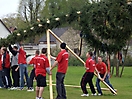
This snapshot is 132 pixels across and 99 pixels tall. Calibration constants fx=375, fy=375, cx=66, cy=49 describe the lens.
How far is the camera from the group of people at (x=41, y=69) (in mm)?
12930

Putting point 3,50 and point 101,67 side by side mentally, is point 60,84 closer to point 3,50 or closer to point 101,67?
point 101,67

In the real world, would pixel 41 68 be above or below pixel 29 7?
below

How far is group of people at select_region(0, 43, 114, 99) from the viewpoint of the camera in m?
12.9

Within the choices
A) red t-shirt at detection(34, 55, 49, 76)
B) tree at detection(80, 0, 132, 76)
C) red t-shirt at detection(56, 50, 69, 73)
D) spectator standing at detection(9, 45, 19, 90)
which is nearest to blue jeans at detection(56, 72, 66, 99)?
red t-shirt at detection(56, 50, 69, 73)

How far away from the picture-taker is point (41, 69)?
13.0m

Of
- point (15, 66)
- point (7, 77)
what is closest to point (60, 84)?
point (15, 66)

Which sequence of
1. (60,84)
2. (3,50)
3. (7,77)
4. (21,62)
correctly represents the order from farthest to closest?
(7,77)
(3,50)
(21,62)
(60,84)

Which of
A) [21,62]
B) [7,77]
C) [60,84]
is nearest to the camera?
[60,84]

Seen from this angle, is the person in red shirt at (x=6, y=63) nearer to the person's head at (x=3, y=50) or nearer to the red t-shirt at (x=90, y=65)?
the person's head at (x=3, y=50)

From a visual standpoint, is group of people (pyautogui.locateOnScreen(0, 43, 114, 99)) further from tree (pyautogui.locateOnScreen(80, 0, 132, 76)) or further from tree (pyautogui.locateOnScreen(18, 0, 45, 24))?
tree (pyautogui.locateOnScreen(18, 0, 45, 24))

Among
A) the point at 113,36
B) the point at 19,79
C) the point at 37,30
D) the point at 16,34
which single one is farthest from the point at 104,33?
the point at 19,79

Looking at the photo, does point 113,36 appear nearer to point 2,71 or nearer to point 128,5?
point 128,5

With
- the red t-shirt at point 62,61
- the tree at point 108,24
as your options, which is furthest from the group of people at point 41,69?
the tree at point 108,24

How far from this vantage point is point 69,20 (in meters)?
12.1
